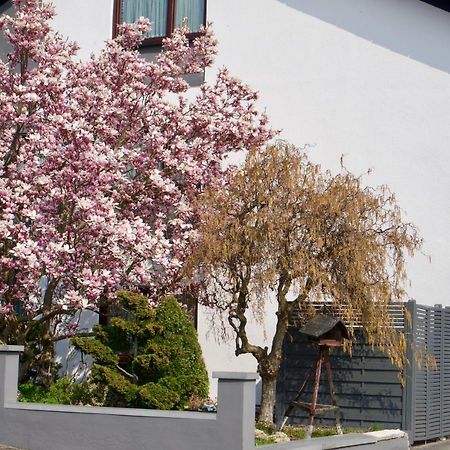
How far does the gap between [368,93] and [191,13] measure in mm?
3903

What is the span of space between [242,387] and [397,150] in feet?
24.7

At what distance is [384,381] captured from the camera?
15086mm

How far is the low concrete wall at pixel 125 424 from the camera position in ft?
37.9

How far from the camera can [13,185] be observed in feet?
49.8

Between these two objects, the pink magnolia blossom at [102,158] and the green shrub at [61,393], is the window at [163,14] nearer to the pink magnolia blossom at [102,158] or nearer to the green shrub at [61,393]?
the pink magnolia blossom at [102,158]

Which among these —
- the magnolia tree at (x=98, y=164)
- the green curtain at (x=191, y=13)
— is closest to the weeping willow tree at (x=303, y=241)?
the magnolia tree at (x=98, y=164)

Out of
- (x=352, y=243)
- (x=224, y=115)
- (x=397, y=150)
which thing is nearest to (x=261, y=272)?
(x=352, y=243)

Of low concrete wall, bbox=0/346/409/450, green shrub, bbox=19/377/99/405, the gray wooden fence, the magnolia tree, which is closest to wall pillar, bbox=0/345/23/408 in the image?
low concrete wall, bbox=0/346/409/450

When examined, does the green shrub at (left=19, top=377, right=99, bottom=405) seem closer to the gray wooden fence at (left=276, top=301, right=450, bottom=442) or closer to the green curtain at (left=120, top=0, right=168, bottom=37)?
the gray wooden fence at (left=276, top=301, right=450, bottom=442)

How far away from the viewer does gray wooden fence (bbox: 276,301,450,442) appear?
591 inches

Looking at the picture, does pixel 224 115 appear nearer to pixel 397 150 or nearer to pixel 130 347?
pixel 397 150

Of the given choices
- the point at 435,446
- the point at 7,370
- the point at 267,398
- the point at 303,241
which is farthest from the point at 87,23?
the point at 435,446

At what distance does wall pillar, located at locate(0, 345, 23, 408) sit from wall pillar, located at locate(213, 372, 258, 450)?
11.3 ft

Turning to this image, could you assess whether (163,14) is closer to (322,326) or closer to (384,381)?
(322,326)
